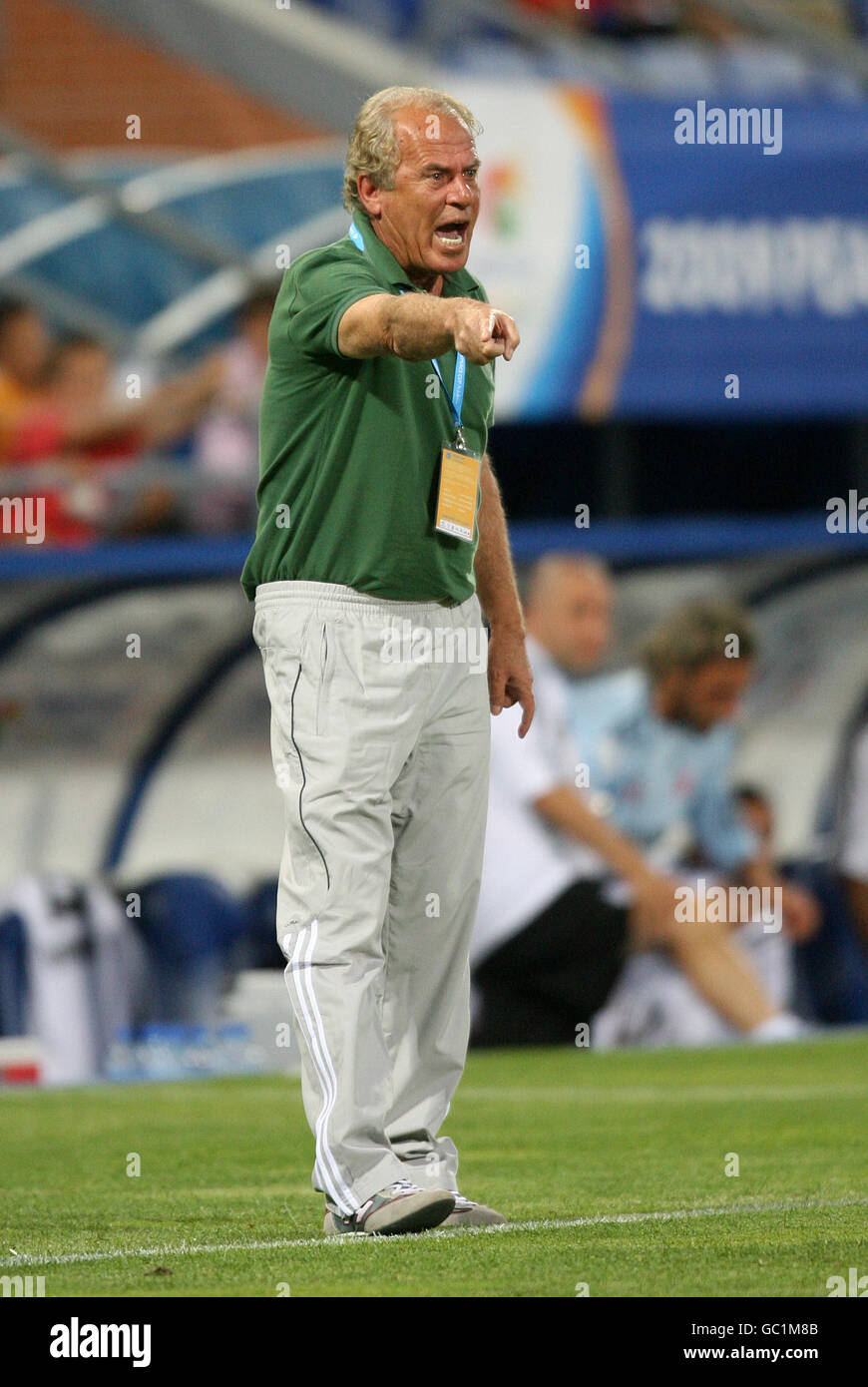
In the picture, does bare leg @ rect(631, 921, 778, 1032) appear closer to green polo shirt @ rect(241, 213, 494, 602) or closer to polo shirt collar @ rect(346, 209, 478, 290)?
green polo shirt @ rect(241, 213, 494, 602)

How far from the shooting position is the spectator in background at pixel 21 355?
1123 cm

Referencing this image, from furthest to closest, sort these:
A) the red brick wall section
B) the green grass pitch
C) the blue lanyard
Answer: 1. the red brick wall section
2. the blue lanyard
3. the green grass pitch

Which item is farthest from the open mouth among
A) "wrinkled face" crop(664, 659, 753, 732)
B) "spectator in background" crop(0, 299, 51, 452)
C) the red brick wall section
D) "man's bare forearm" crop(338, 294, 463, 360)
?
the red brick wall section

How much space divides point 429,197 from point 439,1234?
1916 mm

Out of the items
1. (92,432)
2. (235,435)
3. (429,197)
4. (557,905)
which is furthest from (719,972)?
(429,197)

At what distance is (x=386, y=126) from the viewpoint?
483cm

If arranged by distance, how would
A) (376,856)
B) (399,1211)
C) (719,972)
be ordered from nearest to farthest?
1. (399,1211)
2. (376,856)
3. (719,972)

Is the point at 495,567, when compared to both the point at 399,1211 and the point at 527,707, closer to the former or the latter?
the point at 527,707

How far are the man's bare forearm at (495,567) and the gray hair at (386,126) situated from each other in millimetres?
681

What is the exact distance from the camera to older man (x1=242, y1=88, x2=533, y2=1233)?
473 cm

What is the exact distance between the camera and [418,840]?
4953 mm

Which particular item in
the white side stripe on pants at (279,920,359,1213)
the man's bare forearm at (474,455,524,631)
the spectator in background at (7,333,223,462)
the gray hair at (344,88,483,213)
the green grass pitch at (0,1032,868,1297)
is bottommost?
the green grass pitch at (0,1032,868,1297)

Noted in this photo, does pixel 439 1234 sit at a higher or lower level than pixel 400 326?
lower

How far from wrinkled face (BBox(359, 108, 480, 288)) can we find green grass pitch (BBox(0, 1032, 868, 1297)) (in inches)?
72.2
